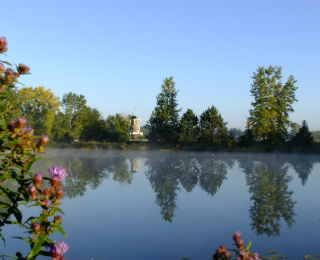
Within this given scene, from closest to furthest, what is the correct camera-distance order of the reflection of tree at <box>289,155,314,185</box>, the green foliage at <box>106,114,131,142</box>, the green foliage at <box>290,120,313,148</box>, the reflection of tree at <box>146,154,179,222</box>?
the reflection of tree at <box>146,154,179,222</box>, the reflection of tree at <box>289,155,314,185</box>, the green foliage at <box>290,120,313,148</box>, the green foliage at <box>106,114,131,142</box>

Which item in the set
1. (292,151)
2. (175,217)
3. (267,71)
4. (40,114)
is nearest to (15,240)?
(175,217)

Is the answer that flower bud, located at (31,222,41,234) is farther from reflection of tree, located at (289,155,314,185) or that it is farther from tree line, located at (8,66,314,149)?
tree line, located at (8,66,314,149)

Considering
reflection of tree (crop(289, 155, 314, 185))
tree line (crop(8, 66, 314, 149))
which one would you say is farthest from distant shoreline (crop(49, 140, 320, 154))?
reflection of tree (crop(289, 155, 314, 185))

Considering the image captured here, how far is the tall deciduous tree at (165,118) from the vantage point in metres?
44.8

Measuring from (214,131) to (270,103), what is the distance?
335 inches

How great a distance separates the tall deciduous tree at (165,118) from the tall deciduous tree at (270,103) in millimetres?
10382

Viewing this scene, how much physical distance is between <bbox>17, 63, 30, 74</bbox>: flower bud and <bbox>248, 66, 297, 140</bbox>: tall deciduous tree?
41402 millimetres

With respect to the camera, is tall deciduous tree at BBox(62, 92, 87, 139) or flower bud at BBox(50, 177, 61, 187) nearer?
flower bud at BBox(50, 177, 61, 187)

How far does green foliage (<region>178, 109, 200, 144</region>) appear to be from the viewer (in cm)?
4234

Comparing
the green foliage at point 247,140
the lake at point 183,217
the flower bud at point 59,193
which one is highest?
the green foliage at point 247,140

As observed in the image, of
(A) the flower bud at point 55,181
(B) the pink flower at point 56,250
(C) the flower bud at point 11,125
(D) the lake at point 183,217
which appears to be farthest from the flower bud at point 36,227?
(D) the lake at point 183,217

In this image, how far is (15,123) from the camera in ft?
7.07

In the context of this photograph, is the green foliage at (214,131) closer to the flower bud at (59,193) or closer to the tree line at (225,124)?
the tree line at (225,124)

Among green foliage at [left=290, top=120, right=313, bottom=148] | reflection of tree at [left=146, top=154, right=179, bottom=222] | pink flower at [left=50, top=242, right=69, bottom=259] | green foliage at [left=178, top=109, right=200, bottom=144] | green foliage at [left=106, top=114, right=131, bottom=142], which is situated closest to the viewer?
pink flower at [left=50, top=242, right=69, bottom=259]
